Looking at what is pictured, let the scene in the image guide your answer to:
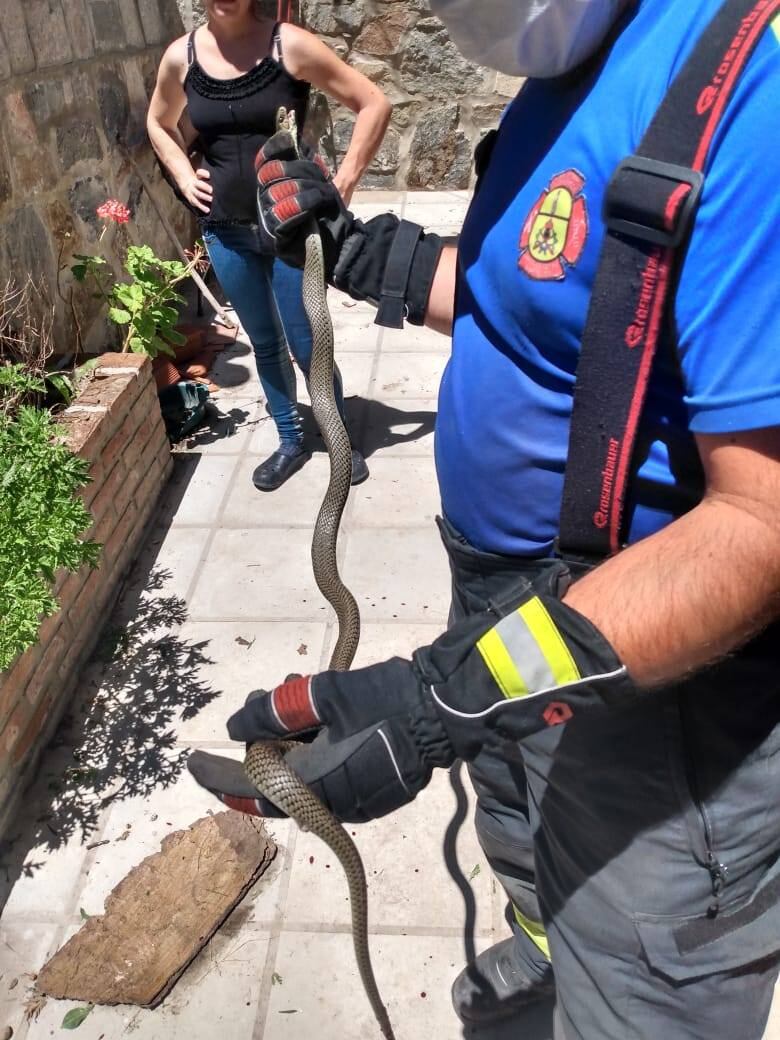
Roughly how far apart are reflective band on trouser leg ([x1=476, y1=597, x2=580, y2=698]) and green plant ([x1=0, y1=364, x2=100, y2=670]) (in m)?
1.55

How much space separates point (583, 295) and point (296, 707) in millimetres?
728

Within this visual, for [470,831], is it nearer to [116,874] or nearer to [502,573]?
[116,874]

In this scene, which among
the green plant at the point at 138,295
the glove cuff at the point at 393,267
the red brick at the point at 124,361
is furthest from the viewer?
the green plant at the point at 138,295

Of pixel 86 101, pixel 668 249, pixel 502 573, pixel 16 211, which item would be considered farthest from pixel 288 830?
pixel 86 101

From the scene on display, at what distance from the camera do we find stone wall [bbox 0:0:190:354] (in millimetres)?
3518

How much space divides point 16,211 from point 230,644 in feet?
6.85

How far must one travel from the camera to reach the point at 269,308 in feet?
12.3

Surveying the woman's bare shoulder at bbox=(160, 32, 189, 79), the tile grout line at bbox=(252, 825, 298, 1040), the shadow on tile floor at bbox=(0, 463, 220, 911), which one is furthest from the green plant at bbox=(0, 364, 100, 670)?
the woman's bare shoulder at bbox=(160, 32, 189, 79)

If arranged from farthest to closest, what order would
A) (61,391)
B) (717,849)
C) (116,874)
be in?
1. (61,391)
2. (116,874)
3. (717,849)

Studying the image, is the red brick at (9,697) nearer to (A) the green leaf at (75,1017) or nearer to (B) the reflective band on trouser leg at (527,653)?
(A) the green leaf at (75,1017)

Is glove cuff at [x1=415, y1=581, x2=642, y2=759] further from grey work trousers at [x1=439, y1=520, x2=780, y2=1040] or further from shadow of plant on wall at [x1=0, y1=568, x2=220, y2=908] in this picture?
shadow of plant on wall at [x1=0, y1=568, x2=220, y2=908]

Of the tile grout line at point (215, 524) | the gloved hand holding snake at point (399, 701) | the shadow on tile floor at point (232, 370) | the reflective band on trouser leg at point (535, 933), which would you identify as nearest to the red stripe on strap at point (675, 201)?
the gloved hand holding snake at point (399, 701)

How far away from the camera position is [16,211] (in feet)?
11.6

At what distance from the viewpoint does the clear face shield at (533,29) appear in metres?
1.06
